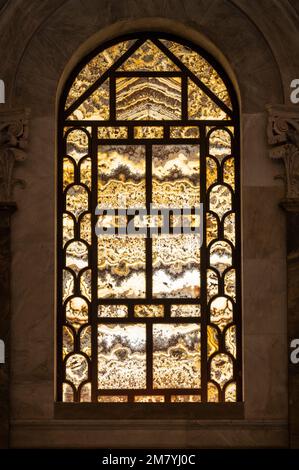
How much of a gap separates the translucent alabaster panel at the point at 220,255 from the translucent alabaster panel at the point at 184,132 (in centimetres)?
110

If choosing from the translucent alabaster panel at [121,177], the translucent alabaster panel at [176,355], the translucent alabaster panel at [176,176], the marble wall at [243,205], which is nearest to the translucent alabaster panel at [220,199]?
the translucent alabaster panel at [176,176]

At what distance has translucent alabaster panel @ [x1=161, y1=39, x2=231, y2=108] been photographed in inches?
363

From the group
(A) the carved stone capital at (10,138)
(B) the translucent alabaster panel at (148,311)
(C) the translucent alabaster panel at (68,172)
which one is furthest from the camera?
(C) the translucent alabaster panel at (68,172)

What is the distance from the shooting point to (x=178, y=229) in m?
9.09

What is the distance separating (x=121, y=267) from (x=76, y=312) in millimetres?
627

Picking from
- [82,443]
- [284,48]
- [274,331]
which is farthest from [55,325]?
[284,48]

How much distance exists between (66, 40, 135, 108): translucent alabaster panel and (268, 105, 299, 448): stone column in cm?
168

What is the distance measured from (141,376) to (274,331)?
4.50 ft

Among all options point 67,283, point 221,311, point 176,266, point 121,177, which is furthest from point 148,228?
point 221,311

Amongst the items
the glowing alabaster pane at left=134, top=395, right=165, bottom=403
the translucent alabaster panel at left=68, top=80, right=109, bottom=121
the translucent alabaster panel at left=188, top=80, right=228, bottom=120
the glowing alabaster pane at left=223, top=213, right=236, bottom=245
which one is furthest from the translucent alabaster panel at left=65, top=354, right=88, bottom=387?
the translucent alabaster panel at left=188, top=80, right=228, bottom=120

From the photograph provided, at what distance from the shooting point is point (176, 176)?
29.9 feet

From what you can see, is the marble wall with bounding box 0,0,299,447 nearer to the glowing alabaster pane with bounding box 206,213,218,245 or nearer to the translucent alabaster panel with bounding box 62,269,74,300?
the translucent alabaster panel with bounding box 62,269,74,300

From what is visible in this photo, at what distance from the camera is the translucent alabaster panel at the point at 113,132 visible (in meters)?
9.16

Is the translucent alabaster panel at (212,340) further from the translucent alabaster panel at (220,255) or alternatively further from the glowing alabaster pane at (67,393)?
the glowing alabaster pane at (67,393)
